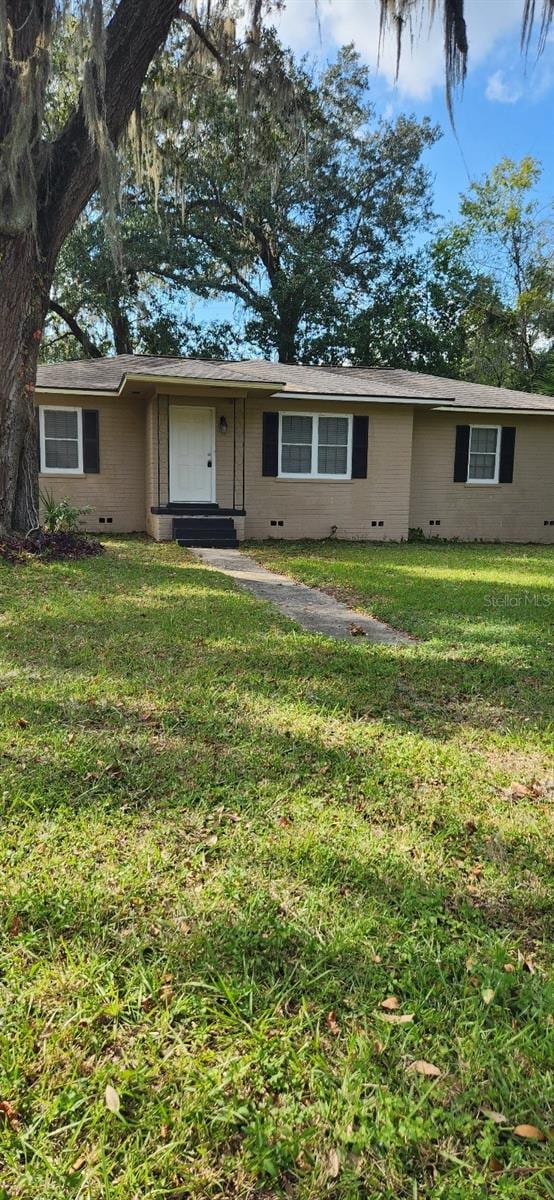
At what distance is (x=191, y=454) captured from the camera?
13039mm

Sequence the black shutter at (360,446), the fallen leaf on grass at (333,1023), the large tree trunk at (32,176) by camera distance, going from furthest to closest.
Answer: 1. the black shutter at (360,446)
2. the large tree trunk at (32,176)
3. the fallen leaf on grass at (333,1023)

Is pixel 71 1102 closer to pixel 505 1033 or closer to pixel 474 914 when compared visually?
pixel 505 1033

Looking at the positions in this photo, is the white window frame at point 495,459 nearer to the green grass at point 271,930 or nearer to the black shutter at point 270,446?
the black shutter at point 270,446

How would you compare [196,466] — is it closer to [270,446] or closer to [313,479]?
[270,446]

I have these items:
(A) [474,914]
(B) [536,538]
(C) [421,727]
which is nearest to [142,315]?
(B) [536,538]

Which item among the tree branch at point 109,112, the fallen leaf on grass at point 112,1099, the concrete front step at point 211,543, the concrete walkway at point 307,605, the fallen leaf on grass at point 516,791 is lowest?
the fallen leaf on grass at point 112,1099

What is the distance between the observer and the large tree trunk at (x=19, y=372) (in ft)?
28.3

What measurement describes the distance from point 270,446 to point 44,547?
18.0ft

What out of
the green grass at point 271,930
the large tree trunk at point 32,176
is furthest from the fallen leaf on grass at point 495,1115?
the large tree trunk at point 32,176

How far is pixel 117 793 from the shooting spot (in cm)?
293

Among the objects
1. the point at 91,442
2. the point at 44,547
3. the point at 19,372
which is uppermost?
the point at 19,372

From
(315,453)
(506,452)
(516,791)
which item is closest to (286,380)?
(315,453)

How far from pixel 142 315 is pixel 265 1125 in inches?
918

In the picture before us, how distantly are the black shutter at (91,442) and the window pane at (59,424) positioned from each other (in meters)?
0.21
